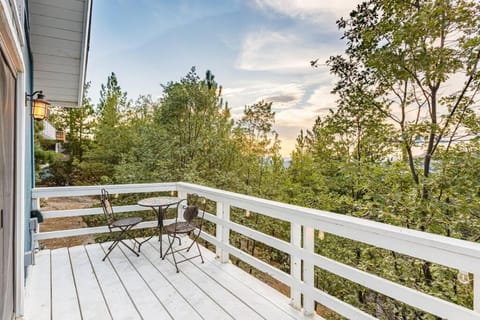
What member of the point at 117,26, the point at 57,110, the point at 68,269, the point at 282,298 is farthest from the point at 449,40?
the point at 57,110

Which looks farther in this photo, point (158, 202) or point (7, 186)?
point (158, 202)

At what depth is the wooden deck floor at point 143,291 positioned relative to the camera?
7.54 ft

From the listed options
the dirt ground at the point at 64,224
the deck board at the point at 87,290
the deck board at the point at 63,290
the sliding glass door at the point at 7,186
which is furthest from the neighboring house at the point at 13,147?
the dirt ground at the point at 64,224

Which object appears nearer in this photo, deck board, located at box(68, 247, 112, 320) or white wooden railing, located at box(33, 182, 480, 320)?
white wooden railing, located at box(33, 182, 480, 320)

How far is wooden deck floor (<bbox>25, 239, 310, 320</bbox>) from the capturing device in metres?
2.30

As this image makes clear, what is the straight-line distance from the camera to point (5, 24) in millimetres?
1465

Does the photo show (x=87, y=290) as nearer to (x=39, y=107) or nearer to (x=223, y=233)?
(x=223, y=233)

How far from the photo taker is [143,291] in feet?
8.75

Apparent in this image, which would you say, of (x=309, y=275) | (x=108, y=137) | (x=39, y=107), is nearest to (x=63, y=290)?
(x=39, y=107)

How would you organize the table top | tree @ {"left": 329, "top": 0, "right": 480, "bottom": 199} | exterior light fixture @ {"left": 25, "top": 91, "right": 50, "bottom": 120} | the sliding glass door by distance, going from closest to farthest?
the sliding glass door → exterior light fixture @ {"left": 25, "top": 91, "right": 50, "bottom": 120} → the table top → tree @ {"left": 329, "top": 0, "right": 480, "bottom": 199}

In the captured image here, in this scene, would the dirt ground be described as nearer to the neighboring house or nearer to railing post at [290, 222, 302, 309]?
the neighboring house

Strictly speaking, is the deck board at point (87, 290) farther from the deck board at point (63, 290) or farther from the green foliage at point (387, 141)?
the green foliage at point (387, 141)

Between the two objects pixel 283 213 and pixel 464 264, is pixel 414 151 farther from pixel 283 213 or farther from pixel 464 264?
pixel 464 264

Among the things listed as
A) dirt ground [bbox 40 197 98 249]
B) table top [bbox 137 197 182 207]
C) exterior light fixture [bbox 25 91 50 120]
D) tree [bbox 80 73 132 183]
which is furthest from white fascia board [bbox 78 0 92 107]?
tree [bbox 80 73 132 183]
